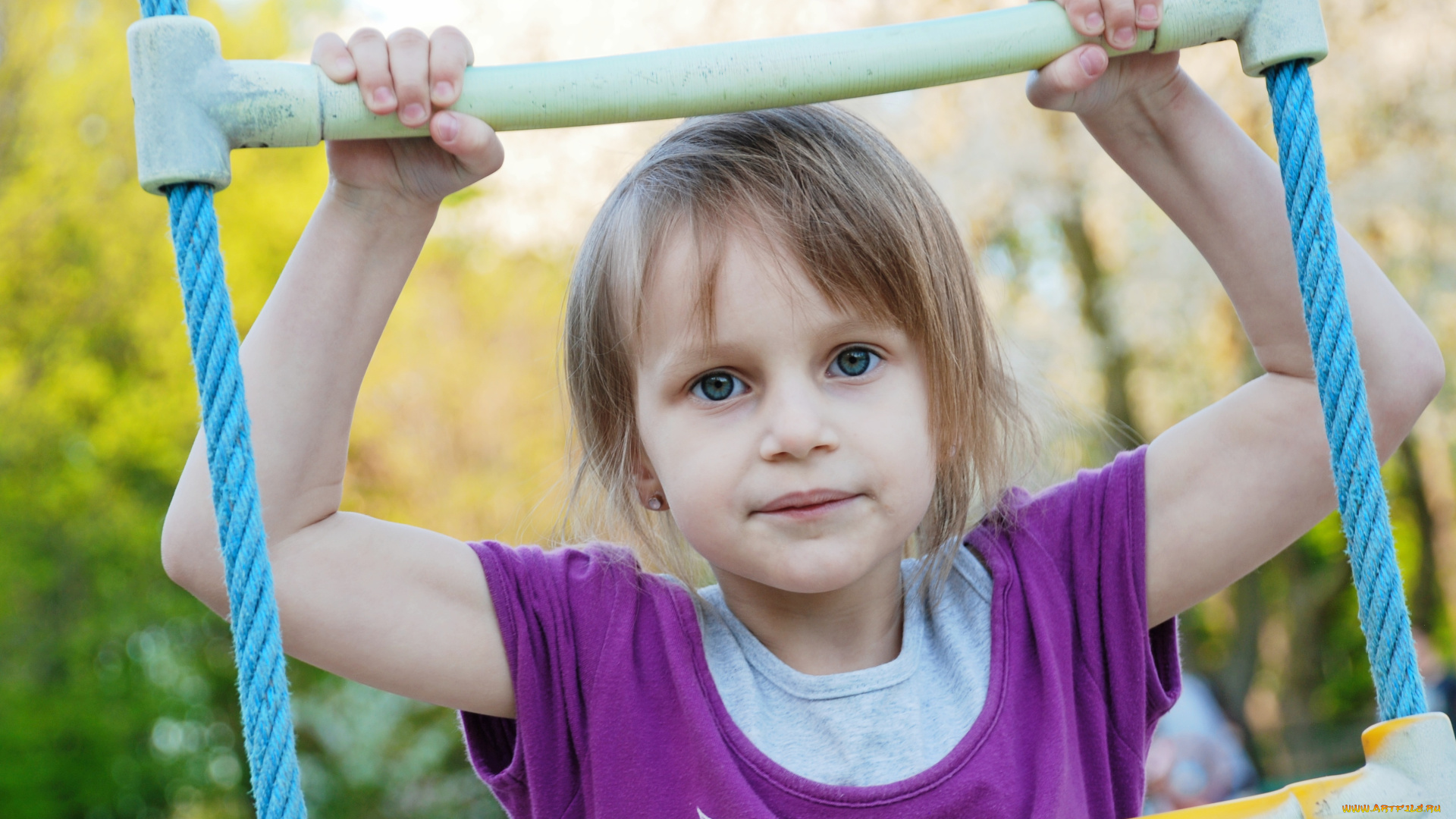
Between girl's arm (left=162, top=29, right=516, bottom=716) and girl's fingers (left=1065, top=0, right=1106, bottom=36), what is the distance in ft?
1.82

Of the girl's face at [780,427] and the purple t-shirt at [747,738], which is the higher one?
the girl's face at [780,427]

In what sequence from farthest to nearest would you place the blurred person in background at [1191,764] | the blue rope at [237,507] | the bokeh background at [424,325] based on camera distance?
1. the bokeh background at [424,325]
2. the blurred person in background at [1191,764]
3. the blue rope at [237,507]

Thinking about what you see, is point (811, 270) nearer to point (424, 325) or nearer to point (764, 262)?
point (764, 262)

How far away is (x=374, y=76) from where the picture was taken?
1081 millimetres

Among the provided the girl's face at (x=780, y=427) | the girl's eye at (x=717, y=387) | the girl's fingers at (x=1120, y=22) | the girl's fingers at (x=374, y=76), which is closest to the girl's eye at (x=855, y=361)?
the girl's face at (x=780, y=427)

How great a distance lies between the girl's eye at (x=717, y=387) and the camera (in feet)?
4.15

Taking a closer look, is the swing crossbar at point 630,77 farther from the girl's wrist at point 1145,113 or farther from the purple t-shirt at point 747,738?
the purple t-shirt at point 747,738

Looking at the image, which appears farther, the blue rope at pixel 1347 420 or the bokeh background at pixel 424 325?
the bokeh background at pixel 424 325

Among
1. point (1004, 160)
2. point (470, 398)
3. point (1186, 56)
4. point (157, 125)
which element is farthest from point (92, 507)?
point (157, 125)

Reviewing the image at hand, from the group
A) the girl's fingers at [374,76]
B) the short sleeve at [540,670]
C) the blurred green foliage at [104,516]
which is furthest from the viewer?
the blurred green foliage at [104,516]

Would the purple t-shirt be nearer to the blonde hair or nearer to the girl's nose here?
the blonde hair

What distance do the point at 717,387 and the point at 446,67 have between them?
42 cm

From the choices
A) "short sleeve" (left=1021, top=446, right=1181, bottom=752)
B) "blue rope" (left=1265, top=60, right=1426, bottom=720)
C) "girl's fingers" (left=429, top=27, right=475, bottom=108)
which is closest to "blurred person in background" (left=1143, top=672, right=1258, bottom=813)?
"short sleeve" (left=1021, top=446, right=1181, bottom=752)

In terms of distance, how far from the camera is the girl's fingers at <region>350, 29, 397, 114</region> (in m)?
1.08
